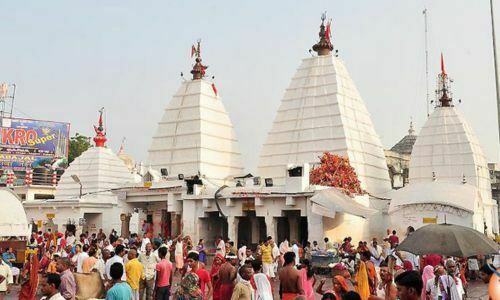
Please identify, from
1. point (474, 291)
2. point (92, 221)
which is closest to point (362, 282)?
point (474, 291)

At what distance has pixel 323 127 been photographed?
36469mm

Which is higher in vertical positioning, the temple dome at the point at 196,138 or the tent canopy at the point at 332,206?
the temple dome at the point at 196,138

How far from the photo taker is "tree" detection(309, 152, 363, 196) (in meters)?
30.7

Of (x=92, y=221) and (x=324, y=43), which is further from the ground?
(x=324, y=43)

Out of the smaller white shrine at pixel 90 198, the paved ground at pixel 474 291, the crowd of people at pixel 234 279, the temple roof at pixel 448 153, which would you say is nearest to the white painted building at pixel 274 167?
the temple roof at pixel 448 153

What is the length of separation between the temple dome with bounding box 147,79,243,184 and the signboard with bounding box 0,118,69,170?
16.6m

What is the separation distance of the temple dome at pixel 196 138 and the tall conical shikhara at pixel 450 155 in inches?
522

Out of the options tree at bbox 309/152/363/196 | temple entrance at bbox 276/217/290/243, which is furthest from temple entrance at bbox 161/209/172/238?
tree at bbox 309/152/363/196

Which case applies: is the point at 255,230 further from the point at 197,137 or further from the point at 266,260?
the point at 266,260

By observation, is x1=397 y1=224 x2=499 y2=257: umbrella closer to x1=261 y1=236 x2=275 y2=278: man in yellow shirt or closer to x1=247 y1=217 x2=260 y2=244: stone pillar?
x1=261 y1=236 x2=275 y2=278: man in yellow shirt

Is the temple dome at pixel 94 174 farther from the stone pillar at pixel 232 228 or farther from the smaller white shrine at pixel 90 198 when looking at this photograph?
the stone pillar at pixel 232 228

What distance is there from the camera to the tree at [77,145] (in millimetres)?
67938

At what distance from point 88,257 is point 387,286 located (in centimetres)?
644

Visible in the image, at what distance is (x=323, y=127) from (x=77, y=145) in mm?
41675
